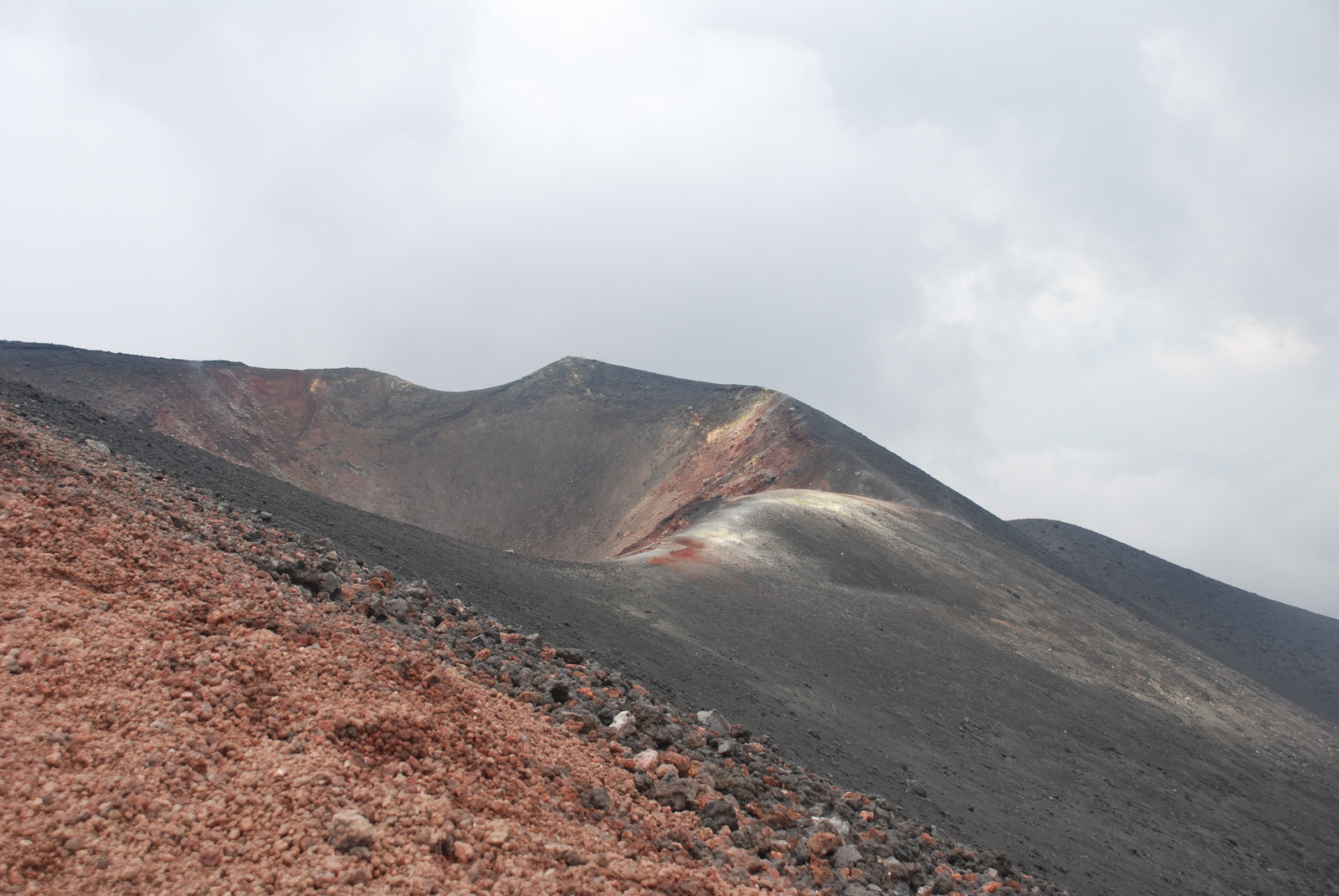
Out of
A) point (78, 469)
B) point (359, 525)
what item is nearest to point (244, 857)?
point (78, 469)

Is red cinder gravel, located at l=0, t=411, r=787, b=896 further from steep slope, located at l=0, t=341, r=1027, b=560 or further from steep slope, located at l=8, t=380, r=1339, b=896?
steep slope, located at l=0, t=341, r=1027, b=560

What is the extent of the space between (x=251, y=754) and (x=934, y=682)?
54.8 ft

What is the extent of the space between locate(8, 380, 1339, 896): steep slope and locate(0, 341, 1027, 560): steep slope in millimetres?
11608

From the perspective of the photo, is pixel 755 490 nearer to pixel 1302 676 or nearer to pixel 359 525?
pixel 359 525

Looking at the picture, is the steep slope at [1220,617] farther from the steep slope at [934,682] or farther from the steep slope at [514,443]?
the steep slope at [934,682]

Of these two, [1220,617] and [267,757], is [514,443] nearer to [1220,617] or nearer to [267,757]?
[267,757]

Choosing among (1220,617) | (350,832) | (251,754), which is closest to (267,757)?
(251,754)

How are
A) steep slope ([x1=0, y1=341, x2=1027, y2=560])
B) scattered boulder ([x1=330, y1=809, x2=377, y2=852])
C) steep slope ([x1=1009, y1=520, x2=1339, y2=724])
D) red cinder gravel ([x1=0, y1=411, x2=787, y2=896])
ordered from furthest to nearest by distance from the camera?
1. steep slope ([x1=1009, y1=520, x2=1339, y2=724])
2. steep slope ([x1=0, y1=341, x2=1027, y2=560])
3. scattered boulder ([x1=330, y1=809, x2=377, y2=852])
4. red cinder gravel ([x1=0, y1=411, x2=787, y2=896])

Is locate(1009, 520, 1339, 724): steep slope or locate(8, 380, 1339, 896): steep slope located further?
locate(1009, 520, 1339, 724): steep slope

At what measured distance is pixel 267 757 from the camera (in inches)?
197

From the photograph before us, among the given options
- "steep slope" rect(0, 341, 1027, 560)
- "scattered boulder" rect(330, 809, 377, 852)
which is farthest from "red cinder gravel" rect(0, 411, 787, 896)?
"steep slope" rect(0, 341, 1027, 560)

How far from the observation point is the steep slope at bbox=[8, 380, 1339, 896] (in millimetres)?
12523

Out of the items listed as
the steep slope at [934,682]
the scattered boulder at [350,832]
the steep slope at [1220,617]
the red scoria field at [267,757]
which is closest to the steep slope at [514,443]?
the steep slope at [934,682]

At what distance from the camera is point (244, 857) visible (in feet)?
13.9
